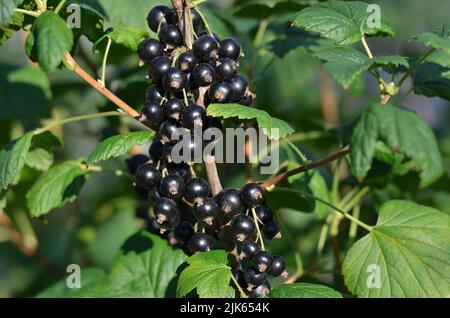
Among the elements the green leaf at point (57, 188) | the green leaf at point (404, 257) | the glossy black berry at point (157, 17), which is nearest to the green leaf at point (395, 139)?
the green leaf at point (404, 257)

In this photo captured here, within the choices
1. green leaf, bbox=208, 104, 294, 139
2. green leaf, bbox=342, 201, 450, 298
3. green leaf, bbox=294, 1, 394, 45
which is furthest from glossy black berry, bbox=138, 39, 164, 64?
green leaf, bbox=342, 201, 450, 298

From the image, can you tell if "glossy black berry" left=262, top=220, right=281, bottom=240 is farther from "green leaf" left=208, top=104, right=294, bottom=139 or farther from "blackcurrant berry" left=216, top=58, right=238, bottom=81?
"blackcurrant berry" left=216, top=58, right=238, bottom=81

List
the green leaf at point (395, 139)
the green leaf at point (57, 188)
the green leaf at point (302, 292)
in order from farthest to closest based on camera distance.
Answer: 1. the green leaf at point (57, 188)
2. the green leaf at point (302, 292)
3. the green leaf at point (395, 139)

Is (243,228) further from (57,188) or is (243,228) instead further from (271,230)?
(57,188)

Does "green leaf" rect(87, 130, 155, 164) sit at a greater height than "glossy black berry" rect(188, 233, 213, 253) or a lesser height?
greater

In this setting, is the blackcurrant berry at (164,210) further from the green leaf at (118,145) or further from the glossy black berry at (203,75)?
the glossy black berry at (203,75)

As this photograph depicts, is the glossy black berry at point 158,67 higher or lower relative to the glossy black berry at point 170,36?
lower
